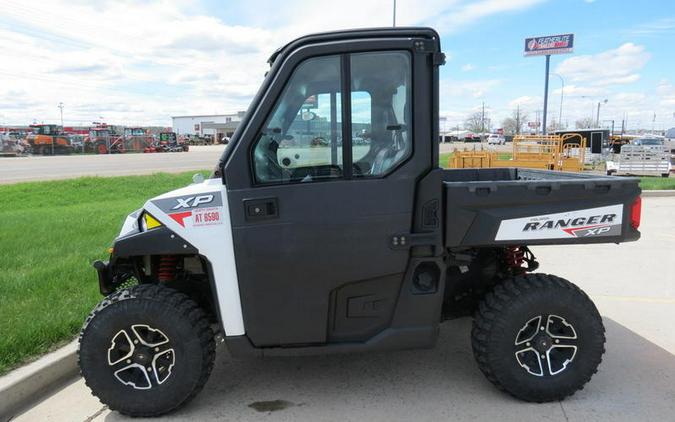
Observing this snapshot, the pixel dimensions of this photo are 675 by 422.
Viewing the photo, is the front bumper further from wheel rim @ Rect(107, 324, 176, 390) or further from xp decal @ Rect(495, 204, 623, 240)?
xp decal @ Rect(495, 204, 623, 240)

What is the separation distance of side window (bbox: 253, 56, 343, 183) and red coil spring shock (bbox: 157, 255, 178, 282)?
952mm

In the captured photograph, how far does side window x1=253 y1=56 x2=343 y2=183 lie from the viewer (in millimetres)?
2994

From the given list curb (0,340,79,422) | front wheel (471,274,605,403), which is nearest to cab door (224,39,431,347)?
front wheel (471,274,605,403)

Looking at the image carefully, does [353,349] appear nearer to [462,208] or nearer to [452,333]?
[462,208]

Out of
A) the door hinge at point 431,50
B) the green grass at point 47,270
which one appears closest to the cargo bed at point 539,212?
the door hinge at point 431,50

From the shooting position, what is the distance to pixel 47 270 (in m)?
5.42

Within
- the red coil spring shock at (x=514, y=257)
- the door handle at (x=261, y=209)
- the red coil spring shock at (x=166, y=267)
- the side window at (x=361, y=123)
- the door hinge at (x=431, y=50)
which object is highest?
the door hinge at (x=431, y=50)

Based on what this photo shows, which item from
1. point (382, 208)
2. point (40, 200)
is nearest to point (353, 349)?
point (382, 208)

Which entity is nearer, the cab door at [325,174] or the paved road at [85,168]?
the cab door at [325,174]

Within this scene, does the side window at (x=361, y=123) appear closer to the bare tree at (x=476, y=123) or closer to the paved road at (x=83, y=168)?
the paved road at (x=83, y=168)

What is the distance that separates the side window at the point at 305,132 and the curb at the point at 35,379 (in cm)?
214

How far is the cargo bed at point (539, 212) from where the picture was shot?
123 inches

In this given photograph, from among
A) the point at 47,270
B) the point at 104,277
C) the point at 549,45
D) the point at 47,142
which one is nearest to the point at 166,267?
the point at 104,277

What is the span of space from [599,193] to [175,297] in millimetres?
2749
